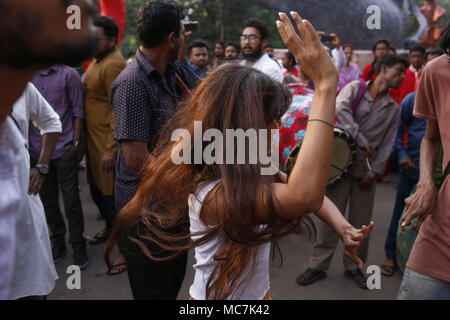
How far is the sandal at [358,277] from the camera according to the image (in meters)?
3.31

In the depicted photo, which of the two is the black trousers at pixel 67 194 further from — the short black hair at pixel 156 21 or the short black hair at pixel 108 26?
the short black hair at pixel 156 21

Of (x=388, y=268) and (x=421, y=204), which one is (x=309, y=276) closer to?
(x=388, y=268)

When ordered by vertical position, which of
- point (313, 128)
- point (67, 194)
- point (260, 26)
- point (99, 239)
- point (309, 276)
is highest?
point (260, 26)

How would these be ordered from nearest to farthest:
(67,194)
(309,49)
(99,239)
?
(309,49), (67,194), (99,239)

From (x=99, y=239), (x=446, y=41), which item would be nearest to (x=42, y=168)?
(x=99, y=239)

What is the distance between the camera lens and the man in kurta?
3451 mm

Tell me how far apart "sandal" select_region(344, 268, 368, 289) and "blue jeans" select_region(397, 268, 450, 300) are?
5.28 feet

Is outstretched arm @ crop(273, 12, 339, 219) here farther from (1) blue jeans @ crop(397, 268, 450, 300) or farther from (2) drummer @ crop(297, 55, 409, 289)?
(2) drummer @ crop(297, 55, 409, 289)

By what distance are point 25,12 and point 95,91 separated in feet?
10.5

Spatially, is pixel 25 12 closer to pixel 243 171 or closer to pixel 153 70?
pixel 243 171

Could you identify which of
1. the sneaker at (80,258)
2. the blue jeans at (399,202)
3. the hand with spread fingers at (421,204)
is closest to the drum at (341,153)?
the blue jeans at (399,202)

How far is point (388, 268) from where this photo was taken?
3.56 metres

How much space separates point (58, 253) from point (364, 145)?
289cm
